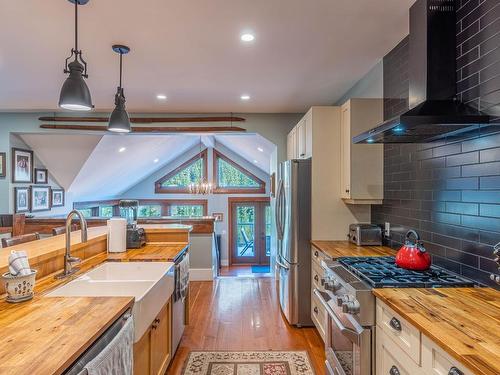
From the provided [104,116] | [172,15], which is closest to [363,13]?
[172,15]

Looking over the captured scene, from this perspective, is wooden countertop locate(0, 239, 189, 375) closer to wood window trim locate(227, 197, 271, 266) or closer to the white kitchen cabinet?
the white kitchen cabinet

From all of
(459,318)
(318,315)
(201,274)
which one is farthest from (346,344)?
(201,274)

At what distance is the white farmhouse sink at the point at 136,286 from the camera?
1776mm

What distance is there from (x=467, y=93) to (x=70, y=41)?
2.89 m

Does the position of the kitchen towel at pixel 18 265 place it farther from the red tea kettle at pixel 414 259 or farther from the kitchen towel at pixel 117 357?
the red tea kettle at pixel 414 259

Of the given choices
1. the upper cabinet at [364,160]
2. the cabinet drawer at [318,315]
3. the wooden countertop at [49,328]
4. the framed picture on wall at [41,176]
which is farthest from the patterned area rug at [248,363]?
the framed picture on wall at [41,176]

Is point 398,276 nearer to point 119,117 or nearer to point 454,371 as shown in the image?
point 454,371

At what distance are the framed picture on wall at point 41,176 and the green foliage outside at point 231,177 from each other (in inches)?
196

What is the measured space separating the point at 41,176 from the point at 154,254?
425cm

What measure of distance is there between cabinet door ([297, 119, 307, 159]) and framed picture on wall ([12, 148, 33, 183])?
172 inches

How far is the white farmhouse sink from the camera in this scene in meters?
1.78

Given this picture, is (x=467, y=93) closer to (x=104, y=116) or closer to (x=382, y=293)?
(x=382, y=293)

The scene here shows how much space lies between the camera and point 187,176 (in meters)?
10.2

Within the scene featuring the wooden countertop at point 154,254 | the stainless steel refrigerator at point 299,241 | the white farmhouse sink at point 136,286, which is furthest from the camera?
the stainless steel refrigerator at point 299,241
